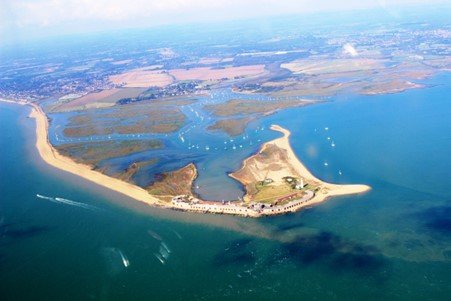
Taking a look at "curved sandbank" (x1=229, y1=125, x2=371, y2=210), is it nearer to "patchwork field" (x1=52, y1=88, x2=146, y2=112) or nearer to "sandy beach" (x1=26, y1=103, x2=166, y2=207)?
"sandy beach" (x1=26, y1=103, x2=166, y2=207)

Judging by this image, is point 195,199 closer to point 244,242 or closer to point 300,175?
point 244,242

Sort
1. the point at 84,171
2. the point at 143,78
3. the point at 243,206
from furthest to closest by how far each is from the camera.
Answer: the point at 143,78 → the point at 84,171 → the point at 243,206

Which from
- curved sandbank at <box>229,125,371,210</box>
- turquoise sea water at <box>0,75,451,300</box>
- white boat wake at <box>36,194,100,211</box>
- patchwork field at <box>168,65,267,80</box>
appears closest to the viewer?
turquoise sea water at <box>0,75,451,300</box>

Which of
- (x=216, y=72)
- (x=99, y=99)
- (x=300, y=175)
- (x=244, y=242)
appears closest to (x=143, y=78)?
(x=216, y=72)

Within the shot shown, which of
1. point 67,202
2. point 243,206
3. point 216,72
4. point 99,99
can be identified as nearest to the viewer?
point 243,206

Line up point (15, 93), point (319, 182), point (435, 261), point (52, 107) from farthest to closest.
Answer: point (15, 93)
point (52, 107)
point (319, 182)
point (435, 261)

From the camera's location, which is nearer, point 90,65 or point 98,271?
point 98,271

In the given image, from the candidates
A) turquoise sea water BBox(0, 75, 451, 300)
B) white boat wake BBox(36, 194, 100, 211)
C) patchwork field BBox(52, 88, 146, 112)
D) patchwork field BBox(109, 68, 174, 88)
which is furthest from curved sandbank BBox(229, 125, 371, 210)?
patchwork field BBox(109, 68, 174, 88)

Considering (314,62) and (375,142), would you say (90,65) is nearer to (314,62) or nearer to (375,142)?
(314,62)

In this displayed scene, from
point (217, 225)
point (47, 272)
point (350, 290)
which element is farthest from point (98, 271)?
point (350, 290)
